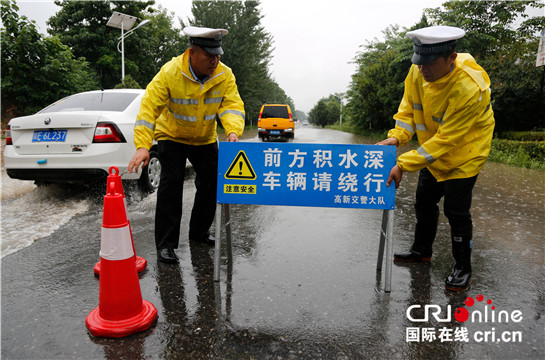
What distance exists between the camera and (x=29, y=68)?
13.7m

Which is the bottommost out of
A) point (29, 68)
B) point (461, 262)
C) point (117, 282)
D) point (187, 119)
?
point (461, 262)

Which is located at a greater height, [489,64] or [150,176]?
[489,64]

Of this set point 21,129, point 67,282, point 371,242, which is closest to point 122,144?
point 21,129

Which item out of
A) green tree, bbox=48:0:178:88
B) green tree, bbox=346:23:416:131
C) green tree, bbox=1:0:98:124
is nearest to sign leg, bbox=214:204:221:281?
green tree, bbox=1:0:98:124

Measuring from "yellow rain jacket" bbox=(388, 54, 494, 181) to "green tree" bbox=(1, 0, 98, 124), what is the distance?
14.7 meters

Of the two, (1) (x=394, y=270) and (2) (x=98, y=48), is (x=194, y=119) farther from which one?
(2) (x=98, y=48)

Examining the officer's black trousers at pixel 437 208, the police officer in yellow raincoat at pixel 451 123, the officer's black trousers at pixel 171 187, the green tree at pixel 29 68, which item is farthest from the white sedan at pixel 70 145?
the green tree at pixel 29 68

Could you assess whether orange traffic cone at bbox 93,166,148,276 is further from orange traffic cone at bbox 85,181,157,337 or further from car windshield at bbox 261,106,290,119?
car windshield at bbox 261,106,290,119

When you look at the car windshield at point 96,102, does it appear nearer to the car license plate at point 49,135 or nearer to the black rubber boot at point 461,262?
the car license plate at point 49,135

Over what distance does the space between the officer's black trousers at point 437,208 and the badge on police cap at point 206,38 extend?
6.79 ft

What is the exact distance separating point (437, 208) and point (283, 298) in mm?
1644

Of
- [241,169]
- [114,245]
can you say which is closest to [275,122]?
[241,169]

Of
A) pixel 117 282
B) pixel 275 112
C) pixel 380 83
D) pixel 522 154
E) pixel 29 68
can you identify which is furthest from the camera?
pixel 380 83

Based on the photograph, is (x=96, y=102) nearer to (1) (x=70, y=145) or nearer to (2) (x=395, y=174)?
(1) (x=70, y=145)
